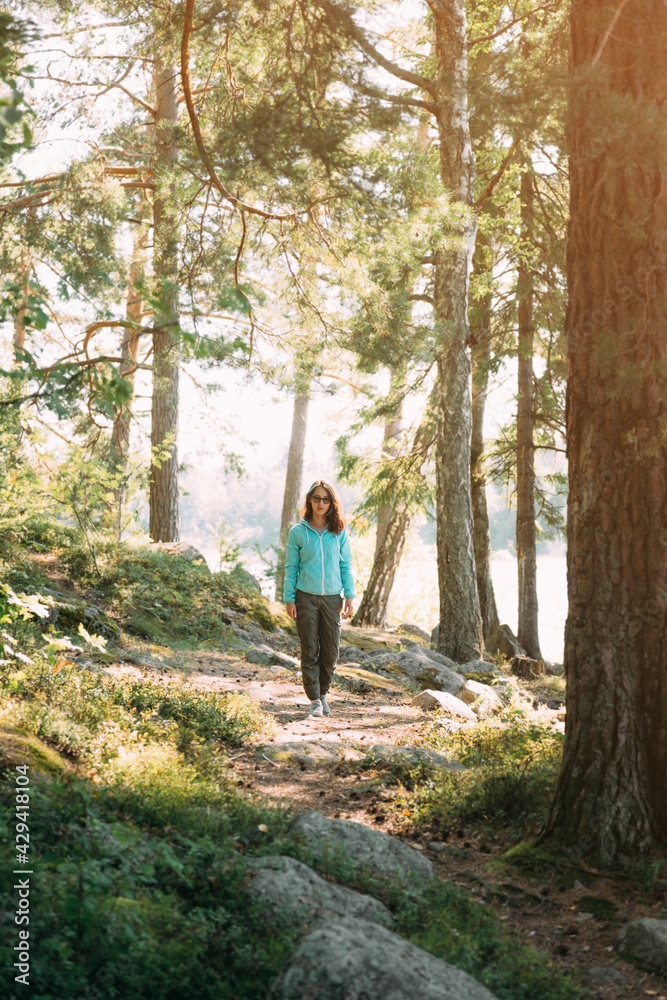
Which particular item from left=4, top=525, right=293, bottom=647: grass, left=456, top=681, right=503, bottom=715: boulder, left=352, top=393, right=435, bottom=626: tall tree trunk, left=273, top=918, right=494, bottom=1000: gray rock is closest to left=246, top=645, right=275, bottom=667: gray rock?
left=4, top=525, right=293, bottom=647: grass

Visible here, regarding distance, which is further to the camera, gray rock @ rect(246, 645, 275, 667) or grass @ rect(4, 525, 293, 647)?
gray rock @ rect(246, 645, 275, 667)

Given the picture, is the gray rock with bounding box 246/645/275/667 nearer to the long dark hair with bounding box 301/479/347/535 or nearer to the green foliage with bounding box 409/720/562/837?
the long dark hair with bounding box 301/479/347/535

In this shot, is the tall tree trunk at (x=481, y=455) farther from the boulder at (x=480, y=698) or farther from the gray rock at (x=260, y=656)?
the gray rock at (x=260, y=656)

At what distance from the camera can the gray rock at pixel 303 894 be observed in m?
2.65

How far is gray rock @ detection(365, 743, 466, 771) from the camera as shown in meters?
4.98

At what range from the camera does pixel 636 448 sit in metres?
3.75

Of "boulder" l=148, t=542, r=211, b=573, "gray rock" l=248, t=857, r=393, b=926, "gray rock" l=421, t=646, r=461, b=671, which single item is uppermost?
"boulder" l=148, t=542, r=211, b=573

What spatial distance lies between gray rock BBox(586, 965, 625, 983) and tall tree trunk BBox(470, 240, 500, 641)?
391 inches

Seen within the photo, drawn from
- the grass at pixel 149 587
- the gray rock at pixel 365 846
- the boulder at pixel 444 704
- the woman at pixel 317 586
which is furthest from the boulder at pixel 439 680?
the gray rock at pixel 365 846

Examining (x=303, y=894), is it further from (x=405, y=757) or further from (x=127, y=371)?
(x=127, y=371)

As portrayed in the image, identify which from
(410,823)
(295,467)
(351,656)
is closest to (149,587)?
Result: (351,656)

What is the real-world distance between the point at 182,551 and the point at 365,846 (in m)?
7.99

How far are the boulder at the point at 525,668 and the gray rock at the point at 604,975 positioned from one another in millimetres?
8484

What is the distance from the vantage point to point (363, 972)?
2.21 meters
